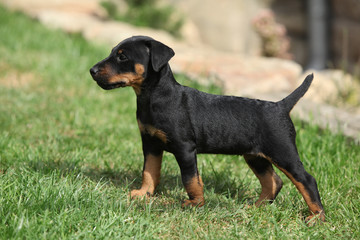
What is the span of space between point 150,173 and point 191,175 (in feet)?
1.52

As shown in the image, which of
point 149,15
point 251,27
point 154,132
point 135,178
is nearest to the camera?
point 154,132

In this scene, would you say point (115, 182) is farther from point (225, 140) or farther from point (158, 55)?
point (158, 55)

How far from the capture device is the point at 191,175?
119 inches

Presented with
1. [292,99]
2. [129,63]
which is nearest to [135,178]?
[129,63]

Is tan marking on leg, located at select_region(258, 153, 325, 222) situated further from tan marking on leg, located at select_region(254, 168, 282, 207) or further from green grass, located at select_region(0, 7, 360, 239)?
tan marking on leg, located at select_region(254, 168, 282, 207)

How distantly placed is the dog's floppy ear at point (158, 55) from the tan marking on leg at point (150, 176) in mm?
775

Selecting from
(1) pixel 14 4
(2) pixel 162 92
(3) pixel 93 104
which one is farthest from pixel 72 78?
(1) pixel 14 4

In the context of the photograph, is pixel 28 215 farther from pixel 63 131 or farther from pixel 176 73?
pixel 176 73

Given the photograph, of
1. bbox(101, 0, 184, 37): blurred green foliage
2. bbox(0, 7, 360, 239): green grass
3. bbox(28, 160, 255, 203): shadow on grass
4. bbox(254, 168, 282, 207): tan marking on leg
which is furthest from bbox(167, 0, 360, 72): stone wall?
bbox(254, 168, 282, 207): tan marking on leg

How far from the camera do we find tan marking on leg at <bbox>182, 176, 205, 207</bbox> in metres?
3.05

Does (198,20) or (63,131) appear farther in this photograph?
(198,20)

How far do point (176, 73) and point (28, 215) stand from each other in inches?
173

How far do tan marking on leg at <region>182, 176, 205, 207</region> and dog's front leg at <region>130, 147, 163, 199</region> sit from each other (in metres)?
0.38

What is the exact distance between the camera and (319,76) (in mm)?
7766
